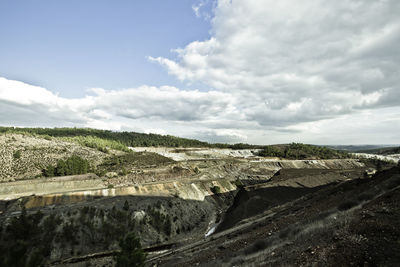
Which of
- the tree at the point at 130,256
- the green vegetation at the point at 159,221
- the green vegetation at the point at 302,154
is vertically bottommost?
the green vegetation at the point at 159,221

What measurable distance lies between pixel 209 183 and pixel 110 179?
29.6 meters

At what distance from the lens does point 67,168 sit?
208 feet

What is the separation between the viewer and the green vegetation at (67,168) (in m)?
61.0

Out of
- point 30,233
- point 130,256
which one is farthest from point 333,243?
point 30,233

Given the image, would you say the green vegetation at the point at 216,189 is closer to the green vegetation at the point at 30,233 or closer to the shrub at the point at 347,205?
the green vegetation at the point at 30,233

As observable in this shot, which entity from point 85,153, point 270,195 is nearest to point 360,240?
point 270,195

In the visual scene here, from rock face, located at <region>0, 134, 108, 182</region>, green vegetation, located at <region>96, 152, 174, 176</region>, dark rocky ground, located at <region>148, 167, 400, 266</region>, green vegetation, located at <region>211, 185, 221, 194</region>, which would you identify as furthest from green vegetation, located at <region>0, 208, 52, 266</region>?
green vegetation, located at <region>211, 185, 221, 194</region>

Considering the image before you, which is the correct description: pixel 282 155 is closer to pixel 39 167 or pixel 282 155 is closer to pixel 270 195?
pixel 270 195

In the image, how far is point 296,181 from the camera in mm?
58469

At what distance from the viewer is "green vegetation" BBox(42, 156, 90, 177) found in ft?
200

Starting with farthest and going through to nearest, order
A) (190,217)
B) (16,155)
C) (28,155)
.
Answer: (28,155) → (16,155) → (190,217)

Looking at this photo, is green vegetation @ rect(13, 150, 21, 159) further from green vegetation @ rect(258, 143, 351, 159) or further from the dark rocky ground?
green vegetation @ rect(258, 143, 351, 159)

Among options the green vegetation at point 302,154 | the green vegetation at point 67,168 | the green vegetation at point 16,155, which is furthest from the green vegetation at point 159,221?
the green vegetation at point 302,154

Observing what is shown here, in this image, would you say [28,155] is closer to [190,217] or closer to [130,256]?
[190,217]
